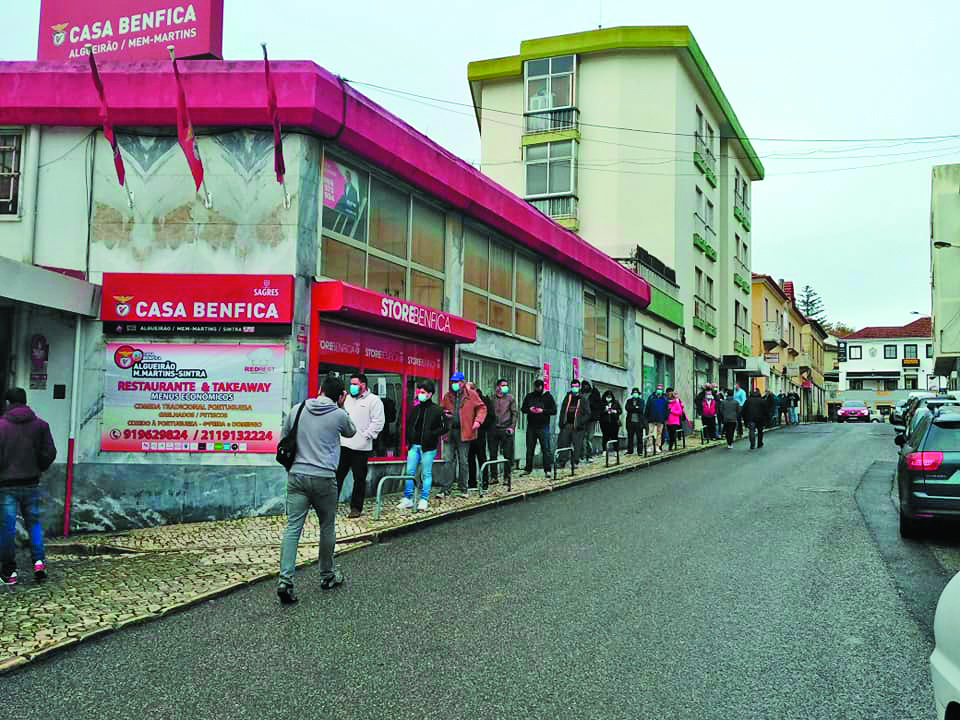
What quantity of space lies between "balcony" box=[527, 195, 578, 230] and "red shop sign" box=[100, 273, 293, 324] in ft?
75.6

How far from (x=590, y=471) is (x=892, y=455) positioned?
9608 millimetres

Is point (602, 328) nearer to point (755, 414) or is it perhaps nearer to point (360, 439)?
point (755, 414)

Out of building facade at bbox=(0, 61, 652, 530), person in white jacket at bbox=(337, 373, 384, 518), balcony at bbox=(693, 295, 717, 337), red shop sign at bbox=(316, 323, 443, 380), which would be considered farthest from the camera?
balcony at bbox=(693, 295, 717, 337)

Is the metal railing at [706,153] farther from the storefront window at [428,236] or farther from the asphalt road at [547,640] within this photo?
the asphalt road at [547,640]

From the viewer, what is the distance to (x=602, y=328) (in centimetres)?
2584

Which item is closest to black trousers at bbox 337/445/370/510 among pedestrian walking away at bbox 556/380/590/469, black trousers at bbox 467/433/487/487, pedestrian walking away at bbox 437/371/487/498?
pedestrian walking away at bbox 437/371/487/498

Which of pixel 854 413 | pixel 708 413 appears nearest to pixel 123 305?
pixel 708 413

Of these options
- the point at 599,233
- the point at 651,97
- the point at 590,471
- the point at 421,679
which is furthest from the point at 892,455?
the point at 421,679

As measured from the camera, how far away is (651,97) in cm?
3434

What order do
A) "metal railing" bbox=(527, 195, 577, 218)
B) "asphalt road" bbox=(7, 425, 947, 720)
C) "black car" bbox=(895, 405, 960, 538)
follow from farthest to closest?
"metal railing" bbox=(527, 195, 577, 218)
"black car" bbox=(895, 405, 960, 538)
"asphalt road" bbox=(7, 425, 947, 720)

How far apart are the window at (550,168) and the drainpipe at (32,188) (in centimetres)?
2422

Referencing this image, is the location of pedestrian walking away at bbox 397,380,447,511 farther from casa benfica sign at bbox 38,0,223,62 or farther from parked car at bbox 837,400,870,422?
parked car at bbox 837,400,870,422

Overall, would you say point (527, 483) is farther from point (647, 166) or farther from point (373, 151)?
point (647, 166)

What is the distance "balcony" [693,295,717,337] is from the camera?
37.5 metres
